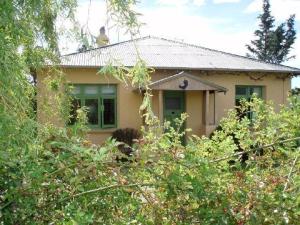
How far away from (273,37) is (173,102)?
2892 cm

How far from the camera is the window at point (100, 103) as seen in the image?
18.3 meters

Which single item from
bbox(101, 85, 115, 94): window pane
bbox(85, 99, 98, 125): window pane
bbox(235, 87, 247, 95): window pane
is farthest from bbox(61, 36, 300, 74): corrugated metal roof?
bbox(85, 99, 98, 125): window pane

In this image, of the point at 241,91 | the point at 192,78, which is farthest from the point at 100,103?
the point at 241,91

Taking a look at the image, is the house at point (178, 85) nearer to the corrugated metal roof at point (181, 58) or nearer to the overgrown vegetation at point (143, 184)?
the corrugated metal roof at point (181, 58)

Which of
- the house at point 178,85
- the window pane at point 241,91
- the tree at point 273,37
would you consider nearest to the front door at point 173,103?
the house at point 178,85

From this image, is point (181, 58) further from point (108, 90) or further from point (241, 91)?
point (108, 90)

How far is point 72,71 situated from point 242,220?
53.3ft

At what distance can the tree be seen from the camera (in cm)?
4538

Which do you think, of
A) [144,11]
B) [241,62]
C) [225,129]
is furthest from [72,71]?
[225,129]

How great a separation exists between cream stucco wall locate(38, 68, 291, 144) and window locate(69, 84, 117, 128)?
23 centimetres

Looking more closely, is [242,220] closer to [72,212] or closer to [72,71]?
[72,212]

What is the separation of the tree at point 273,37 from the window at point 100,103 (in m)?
30.6

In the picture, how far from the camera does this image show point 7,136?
2.48 metres

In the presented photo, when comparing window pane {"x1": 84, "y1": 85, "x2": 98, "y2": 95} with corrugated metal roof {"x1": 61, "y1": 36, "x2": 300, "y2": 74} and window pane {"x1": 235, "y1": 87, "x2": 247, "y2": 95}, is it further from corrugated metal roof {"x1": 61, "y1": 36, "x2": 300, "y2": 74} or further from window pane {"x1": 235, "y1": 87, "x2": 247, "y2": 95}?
window pane {"x1": 235, "y1": 87, "x2": 247, "y2": 95}
